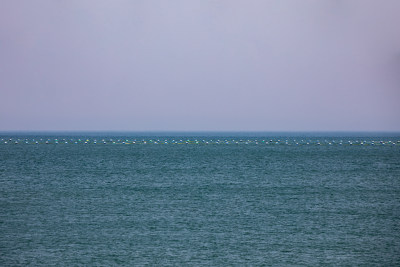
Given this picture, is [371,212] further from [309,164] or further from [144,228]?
[309,164]

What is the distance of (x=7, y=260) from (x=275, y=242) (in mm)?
10571

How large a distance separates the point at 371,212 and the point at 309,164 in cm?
3664

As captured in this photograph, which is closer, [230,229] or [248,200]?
[230,229]

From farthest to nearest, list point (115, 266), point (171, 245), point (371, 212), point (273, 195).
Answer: point (273, 195) → point (371, 212) → point (171, 245) → point (115, 266)

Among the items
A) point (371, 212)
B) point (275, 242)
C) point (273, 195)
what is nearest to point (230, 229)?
point (275, 242)

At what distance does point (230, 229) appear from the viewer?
1043 inches

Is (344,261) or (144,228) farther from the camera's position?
(144,228)

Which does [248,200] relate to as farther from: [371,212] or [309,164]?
[309,164]

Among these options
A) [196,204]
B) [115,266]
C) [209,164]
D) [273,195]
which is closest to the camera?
[115,266]

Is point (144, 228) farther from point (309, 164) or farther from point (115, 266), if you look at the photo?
point (309, 164)

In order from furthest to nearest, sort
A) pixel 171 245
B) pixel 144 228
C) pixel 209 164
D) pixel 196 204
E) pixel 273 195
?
1. pixel 209 164
2. pixel 273 195
3. pixel 196 204
4. pixel 144 228
5. pixel 171 245

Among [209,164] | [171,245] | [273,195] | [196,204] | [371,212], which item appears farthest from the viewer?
[209,164]

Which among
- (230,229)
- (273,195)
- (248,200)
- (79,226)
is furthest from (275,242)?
(273,195)

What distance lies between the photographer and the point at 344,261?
20844 millimetres
